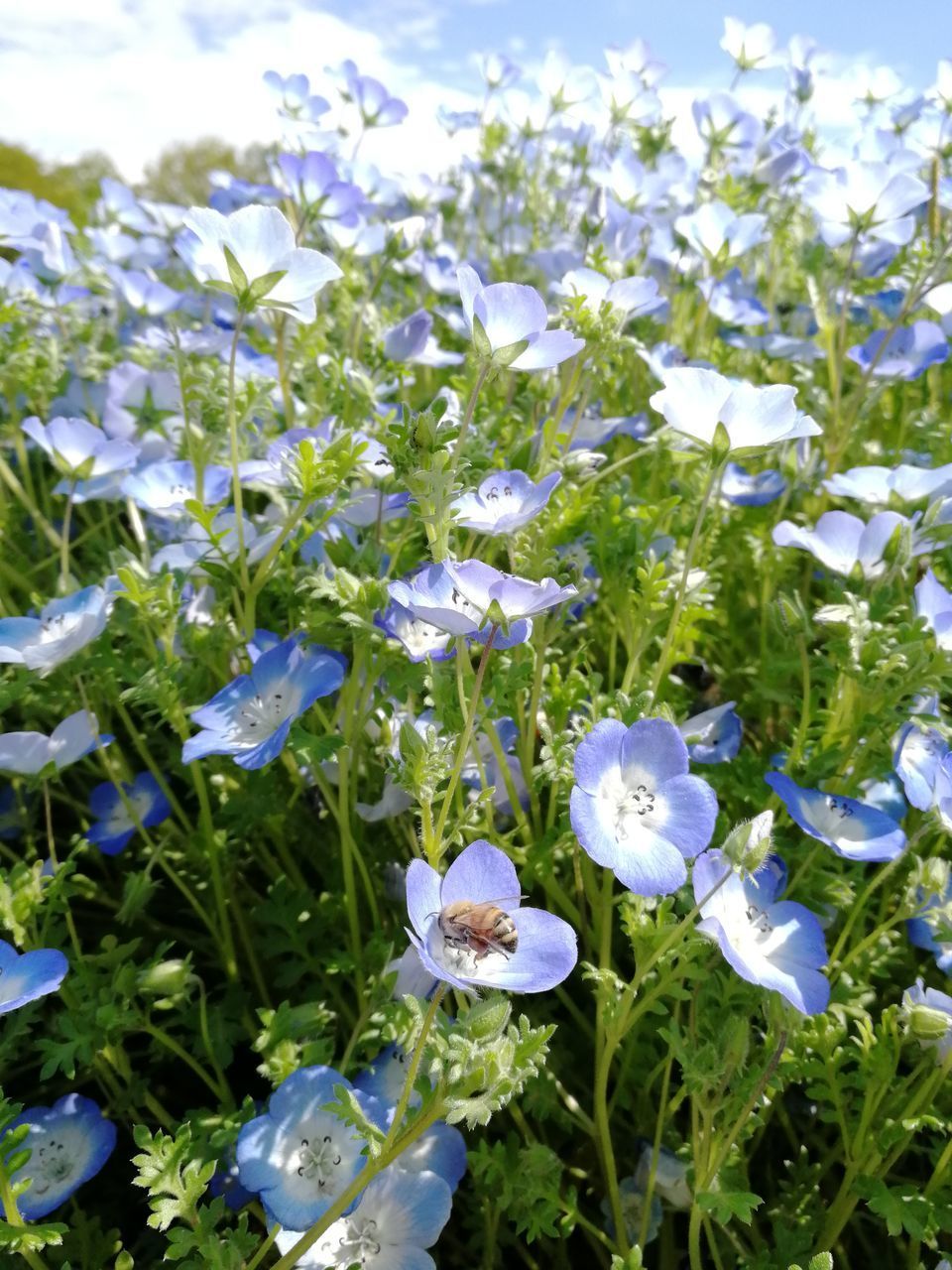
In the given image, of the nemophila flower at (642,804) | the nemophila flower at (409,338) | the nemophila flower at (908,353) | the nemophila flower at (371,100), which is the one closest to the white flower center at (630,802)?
the nemophila flower at (642,804)

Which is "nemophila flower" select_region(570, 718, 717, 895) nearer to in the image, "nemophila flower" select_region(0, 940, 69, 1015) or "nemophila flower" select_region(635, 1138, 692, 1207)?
"nemophila flower" select_region(635, 1138, 692, 1207)

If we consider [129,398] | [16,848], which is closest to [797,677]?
[16,848]

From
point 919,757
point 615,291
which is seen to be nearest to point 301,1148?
point 919,757

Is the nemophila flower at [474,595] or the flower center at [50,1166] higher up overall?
the nemophila flower at [474,595]

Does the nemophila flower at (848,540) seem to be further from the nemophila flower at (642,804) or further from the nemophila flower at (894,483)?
the nemophila flower at (642,804)

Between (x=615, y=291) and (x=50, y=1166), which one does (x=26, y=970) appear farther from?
(x=615, y=291)

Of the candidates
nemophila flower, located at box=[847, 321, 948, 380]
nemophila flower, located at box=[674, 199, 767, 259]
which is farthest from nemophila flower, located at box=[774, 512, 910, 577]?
nemophila flower, located at box=[674, 199, 767, 259]
